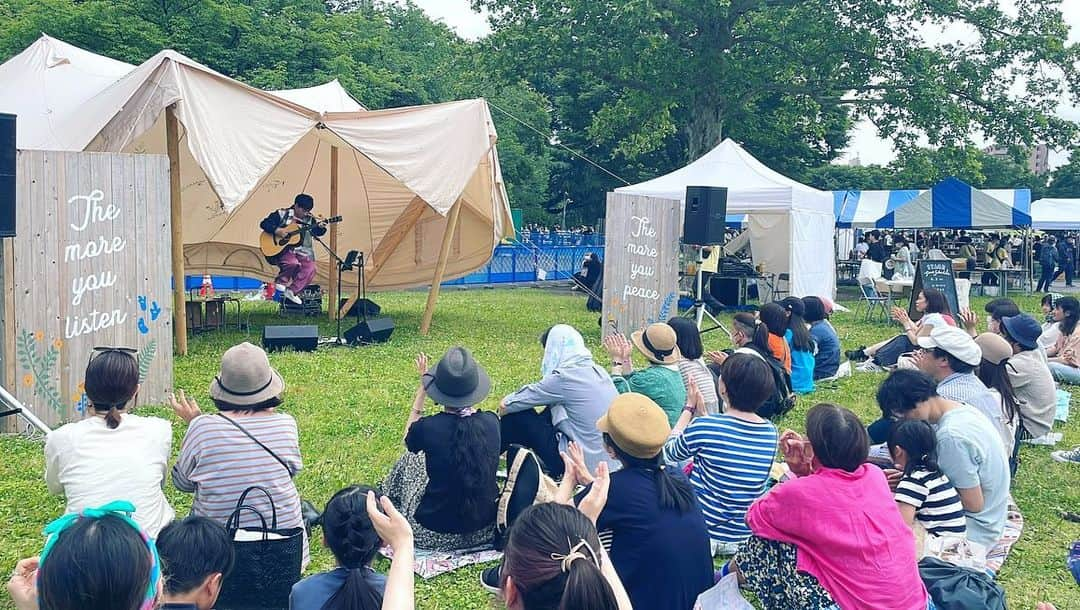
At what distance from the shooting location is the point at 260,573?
3289 mm

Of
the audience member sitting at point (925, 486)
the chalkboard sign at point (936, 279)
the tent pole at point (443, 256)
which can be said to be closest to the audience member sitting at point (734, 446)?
the audience member sitting at point (925, 486)

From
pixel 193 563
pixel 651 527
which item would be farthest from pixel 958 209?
pixel 193 563

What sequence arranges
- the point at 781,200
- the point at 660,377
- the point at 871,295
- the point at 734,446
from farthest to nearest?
the point at 871,295
the point at 781,200
the point at 660,377
the point at 734,446

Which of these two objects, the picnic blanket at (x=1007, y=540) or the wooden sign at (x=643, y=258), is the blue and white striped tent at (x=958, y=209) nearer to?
the wooden sign at (x=643, y=258)

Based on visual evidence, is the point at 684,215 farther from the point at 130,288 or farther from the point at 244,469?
the point at 244,469

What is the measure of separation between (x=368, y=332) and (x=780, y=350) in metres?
5.27

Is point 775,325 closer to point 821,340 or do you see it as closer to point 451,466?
point 821,340

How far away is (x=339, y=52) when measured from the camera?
23.5 m

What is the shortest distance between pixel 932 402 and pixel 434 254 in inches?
400

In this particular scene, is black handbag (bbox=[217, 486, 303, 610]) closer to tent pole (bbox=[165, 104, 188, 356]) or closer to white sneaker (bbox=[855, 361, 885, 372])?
tent pole (bbox=[165, 104, 188, 356])

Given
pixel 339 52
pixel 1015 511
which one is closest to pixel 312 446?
pixel 1015 511

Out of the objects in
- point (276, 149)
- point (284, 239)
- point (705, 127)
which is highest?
point (705, 127)

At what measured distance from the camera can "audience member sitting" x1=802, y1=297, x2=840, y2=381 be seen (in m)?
8.73

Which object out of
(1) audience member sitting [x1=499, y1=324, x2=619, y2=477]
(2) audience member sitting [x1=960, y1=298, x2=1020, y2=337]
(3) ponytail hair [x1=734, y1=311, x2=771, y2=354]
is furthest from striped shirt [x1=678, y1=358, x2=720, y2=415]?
(2) audience member sitting [x1=960, y1=298, x2=1020, y2=337]
